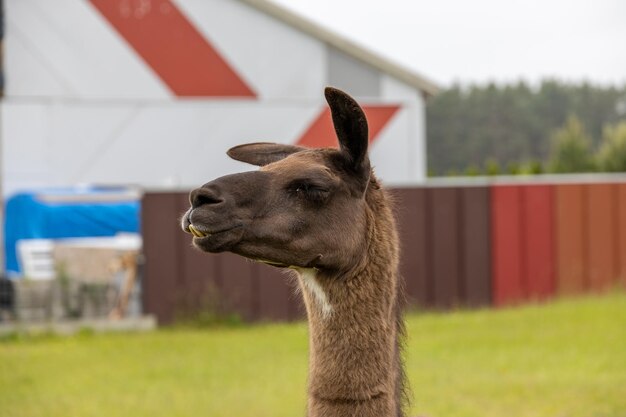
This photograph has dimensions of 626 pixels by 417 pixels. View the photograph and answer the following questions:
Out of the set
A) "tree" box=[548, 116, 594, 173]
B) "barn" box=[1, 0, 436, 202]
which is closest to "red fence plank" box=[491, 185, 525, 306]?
"barn" box=[1, 0, 436, 202]

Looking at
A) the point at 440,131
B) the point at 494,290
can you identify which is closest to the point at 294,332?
the point at 494,290

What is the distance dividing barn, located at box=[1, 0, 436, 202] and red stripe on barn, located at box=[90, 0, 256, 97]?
0.02 meters

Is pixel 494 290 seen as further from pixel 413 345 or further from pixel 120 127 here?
pixel 120 127

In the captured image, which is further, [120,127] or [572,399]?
→ [120,127]

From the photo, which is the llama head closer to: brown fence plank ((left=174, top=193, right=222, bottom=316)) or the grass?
the grass

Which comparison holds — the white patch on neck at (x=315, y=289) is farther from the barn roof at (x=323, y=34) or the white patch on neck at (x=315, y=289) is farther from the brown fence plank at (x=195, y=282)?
the barn roof at (x=323, y=34)

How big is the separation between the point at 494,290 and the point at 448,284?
76 centimetres

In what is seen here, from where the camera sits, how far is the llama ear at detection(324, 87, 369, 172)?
4301 millimetres

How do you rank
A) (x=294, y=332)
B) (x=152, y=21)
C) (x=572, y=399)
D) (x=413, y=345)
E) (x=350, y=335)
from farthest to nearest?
1. (x=152, y=21)
2. (x=294, y=332)
3. (x=413, y=345)
4. (x=572, y=399)
5. (x=350, y=335)

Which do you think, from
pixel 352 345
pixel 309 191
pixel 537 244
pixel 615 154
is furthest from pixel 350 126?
pixel 615 154

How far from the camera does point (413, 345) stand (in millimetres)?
14102

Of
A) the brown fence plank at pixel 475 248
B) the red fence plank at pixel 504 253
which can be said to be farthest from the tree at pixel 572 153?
the brown fence plank at pixel 475 248

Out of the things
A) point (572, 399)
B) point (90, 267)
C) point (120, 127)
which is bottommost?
point (572, 399)

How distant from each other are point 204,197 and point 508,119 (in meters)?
98.4
